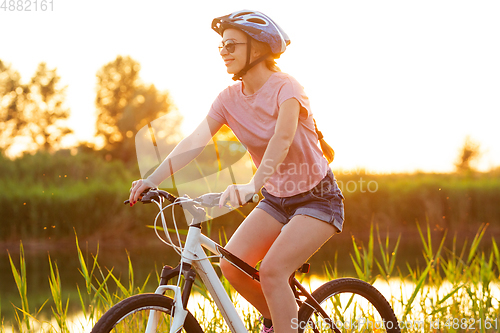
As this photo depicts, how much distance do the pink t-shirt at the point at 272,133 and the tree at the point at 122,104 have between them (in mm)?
29653

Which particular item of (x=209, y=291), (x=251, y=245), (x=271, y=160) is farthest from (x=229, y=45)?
(x=209, y=291)

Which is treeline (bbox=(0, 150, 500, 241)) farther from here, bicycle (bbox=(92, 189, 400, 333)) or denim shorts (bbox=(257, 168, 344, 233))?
denim shorts (bbox=(257, 168, 344, 233))

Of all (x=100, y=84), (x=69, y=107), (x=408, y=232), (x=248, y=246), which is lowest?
(x=248, y=246)

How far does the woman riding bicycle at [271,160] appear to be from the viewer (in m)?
1.80

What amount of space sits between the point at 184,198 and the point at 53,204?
31.4 feet

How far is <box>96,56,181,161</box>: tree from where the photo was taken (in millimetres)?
31109

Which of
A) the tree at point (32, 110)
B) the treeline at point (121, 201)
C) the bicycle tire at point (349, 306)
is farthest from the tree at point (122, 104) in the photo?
the bicycle tire at point (349, 306)

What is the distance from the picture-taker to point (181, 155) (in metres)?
1.93

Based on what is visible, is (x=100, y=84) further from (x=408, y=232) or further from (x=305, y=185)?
(x=305, y=185)

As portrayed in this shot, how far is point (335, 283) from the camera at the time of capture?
2182 millimetres

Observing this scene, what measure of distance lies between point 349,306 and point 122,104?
32.1m

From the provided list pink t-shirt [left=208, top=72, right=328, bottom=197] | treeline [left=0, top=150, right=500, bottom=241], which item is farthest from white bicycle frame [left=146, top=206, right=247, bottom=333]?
treeline [left=0, top=150, right=500, bottom=241]

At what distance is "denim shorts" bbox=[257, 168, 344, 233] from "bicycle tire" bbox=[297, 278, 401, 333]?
387 millimetres

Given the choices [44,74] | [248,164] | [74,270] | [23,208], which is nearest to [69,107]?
[44,74]
